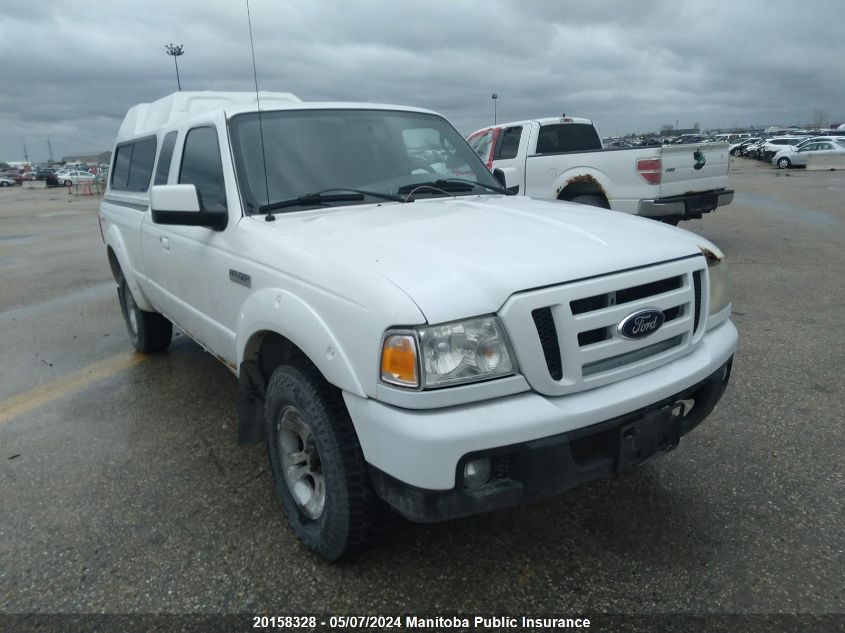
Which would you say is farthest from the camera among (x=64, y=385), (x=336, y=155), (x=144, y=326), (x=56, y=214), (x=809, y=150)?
(x=809, y=150)

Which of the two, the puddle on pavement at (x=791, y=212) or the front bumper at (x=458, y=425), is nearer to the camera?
the front bumper at (x=458, y=425)

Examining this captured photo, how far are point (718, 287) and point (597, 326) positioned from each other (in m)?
1.05

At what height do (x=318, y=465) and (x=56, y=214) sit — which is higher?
(x=318, y=465)

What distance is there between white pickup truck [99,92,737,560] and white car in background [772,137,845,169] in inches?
1402

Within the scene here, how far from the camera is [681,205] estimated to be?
853cm

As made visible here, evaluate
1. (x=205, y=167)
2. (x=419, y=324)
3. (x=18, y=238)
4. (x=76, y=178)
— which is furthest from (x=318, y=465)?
(x=76, y=178)

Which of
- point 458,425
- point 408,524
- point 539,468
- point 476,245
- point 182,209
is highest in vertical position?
Answer: point 182,209

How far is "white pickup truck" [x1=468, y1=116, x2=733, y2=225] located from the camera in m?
8.48

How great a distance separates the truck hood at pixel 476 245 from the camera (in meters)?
2.04

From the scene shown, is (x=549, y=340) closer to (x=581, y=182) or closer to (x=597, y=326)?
(x=597, y=326)

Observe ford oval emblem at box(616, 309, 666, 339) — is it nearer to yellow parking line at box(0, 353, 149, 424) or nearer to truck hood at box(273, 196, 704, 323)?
truck hood at box(273, 196, 704, 323)

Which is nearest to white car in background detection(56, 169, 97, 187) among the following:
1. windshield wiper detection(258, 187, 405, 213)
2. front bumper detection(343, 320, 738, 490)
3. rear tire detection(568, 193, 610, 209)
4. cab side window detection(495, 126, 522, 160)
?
cab side window detection(495, 126, 522, 160)

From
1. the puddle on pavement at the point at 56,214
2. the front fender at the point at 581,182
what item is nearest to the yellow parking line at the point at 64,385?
the front fender at the point at 581,182

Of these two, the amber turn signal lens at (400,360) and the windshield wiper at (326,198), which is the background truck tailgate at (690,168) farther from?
the amber turn signal lens at (400,360)
